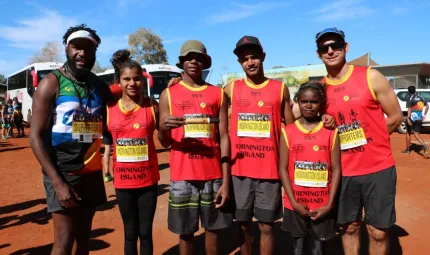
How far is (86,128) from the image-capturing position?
253cm

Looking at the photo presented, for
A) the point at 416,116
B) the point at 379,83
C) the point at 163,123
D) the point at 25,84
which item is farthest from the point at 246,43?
the point at 25,84

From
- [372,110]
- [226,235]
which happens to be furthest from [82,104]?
[226,235]

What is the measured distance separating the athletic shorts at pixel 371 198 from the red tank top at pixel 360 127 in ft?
0.21

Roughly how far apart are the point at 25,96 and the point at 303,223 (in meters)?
23.8

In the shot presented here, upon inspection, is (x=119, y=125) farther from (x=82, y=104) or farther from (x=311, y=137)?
(x=311, y=137)

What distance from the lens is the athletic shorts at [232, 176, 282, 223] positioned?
303cm

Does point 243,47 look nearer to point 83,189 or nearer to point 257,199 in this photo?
point 257,199

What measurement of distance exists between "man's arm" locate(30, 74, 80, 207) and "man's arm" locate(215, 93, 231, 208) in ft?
3.87

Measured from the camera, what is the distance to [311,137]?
9.37 feet

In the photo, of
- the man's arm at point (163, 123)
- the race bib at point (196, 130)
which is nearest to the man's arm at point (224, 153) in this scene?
the race bib at point (196, 130)

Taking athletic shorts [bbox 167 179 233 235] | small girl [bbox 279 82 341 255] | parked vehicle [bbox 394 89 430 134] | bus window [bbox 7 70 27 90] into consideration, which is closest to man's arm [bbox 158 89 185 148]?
athletic shorts [bbox 167 179 233 235]

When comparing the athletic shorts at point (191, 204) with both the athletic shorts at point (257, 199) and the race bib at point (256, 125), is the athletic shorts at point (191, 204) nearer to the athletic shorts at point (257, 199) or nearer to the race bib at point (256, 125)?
the athletic shorts at point (257, 199)

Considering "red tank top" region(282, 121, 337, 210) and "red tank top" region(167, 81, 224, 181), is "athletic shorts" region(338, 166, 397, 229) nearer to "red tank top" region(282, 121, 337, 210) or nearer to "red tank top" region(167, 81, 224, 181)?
"red tank top" region(282, 121, 337, 210)

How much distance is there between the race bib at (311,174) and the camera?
282cm
